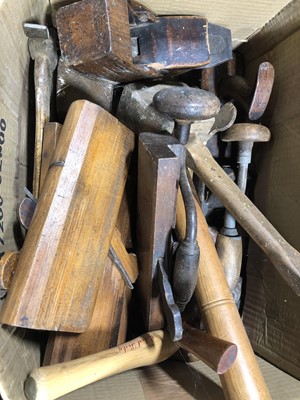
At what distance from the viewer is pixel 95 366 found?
0.53 meters

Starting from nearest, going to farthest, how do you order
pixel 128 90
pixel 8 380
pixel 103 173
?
pixel 8 380 → pixel 103 173 → pixel 128 90

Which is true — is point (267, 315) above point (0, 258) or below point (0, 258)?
below

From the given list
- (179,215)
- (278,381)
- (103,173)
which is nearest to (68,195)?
(103,173)

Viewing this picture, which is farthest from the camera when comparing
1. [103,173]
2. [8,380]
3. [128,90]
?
[128,90]

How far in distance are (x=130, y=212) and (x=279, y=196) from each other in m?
0.29

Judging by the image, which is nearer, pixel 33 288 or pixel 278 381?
pixel 33 288

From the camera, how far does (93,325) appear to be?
0.62m

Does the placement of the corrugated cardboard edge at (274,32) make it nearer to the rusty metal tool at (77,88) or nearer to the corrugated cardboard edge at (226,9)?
the corrugated cardboard edge at (226,9)

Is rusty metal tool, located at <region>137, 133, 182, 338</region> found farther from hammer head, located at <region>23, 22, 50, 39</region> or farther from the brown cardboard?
hammer head, located at <region>23, 22, 50, 39</region>

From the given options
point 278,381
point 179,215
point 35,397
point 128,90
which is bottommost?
point 278,381

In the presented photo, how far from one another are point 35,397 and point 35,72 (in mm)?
520

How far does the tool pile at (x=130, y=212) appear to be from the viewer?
0.53 m

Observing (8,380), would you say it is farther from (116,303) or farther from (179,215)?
(179,215)

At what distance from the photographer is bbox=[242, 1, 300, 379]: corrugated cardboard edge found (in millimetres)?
698
